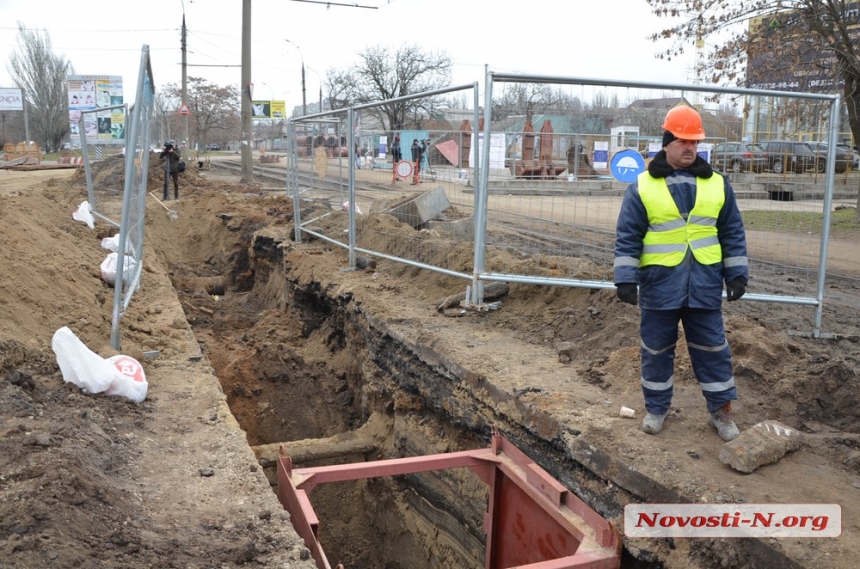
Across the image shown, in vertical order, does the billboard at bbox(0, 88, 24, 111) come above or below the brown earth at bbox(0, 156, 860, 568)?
above

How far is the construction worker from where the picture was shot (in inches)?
157

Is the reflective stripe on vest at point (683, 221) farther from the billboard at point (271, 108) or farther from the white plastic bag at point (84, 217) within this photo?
the billboard at point (271, 108)

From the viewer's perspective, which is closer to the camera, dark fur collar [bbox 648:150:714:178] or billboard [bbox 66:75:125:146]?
dark fur collar [bbox 648:150:714:178]

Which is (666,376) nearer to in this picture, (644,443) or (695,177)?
(644,443)

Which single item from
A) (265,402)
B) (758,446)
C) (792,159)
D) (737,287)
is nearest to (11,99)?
(265,402)

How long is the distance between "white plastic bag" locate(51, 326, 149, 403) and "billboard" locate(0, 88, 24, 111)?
5033cm

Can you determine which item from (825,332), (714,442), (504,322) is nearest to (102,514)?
(714,442)

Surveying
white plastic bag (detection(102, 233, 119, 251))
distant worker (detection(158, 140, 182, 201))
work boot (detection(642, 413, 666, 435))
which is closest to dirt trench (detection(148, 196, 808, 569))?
work boot (detection(642, 413, 666, 435))

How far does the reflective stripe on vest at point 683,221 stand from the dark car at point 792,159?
2519mm

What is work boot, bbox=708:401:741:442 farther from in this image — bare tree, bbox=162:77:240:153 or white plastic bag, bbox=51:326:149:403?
bare tree, bbox=162:77:240:153

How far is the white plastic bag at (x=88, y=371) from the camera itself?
4.75m

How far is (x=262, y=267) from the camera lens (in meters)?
12.3

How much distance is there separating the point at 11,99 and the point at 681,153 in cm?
5373

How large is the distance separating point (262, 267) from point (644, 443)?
927 cm
